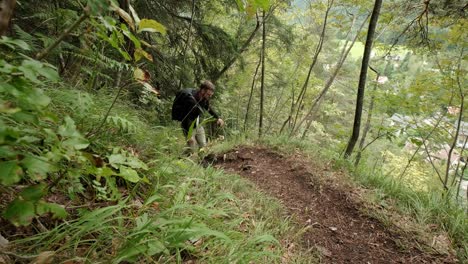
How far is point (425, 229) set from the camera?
3625 mm

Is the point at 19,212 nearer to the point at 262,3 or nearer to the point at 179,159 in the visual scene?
the point at 262,3

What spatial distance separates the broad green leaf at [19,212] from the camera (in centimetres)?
89

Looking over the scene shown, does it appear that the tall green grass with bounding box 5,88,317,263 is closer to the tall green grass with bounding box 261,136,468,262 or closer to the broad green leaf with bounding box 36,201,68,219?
the broad green leaf with bounding box 36,201,68,219

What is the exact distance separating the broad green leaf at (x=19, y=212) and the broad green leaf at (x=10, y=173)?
12 cm

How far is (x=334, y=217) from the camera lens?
3922mm

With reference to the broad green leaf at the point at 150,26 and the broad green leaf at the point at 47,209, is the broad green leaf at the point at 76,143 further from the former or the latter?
the broad green leaf at the point at 150,26

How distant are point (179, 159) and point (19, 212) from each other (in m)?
1.98

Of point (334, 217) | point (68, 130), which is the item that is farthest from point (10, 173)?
point (334, 217)

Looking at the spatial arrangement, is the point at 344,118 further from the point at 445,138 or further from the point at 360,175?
the point at 360,175

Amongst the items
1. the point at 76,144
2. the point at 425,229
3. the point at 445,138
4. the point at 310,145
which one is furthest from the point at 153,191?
the point at 445,138

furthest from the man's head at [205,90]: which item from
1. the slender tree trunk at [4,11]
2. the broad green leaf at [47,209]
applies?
the broad green leaf at [47,209]

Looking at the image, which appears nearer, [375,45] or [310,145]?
[310,145]

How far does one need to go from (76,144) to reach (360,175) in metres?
4.87

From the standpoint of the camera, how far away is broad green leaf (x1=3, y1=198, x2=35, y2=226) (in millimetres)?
887
